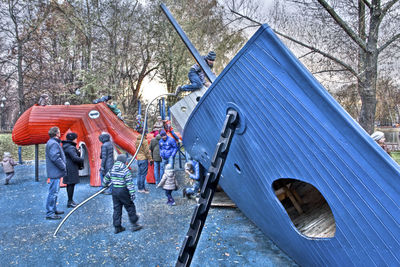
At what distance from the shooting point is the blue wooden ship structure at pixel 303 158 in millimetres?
1698

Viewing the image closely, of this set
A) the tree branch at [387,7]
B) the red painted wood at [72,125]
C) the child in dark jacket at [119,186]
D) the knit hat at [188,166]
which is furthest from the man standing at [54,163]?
the tree branch at [387,7]

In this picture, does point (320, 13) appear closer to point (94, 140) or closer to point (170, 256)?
point (170, 256)

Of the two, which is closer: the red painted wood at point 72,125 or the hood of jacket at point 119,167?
the hood of jacket at point 119,167

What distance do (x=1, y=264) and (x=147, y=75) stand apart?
58.0 ft

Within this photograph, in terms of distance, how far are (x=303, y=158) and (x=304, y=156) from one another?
0.8 inches

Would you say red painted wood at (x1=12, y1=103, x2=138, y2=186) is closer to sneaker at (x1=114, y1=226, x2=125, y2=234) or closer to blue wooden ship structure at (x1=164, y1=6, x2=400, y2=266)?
sneaker at (x1=114, y1=226, x2=125, y2=234)

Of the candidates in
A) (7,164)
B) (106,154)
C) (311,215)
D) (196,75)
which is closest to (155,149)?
(106,154)

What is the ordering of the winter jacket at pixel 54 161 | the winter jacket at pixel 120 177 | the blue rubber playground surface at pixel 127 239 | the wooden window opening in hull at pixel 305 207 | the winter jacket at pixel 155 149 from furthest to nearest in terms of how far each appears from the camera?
the winter jacket at pixel 155 149
the winter jacket at pixel 54 161
the winter jacket at pixel 120 177
the blue rubber playground surface at pixel 127 239
the wooden window opening in hull at pixel 305 207

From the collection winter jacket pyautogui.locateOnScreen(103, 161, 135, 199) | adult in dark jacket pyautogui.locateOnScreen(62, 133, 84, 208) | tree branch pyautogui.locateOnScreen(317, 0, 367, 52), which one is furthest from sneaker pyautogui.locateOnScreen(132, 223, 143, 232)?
tree branch pyautogui.locateOnScreen(317, 0, 367, 52)

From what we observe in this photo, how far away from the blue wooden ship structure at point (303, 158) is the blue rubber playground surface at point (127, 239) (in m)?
0.93

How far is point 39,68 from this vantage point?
18625 mm

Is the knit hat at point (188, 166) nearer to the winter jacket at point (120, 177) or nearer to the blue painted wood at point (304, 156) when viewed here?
the winter jacket at point (120, 177)

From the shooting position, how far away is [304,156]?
80.5 inches

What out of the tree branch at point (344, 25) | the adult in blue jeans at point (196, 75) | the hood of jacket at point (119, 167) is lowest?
the hood of jacket at point (119, 167)
